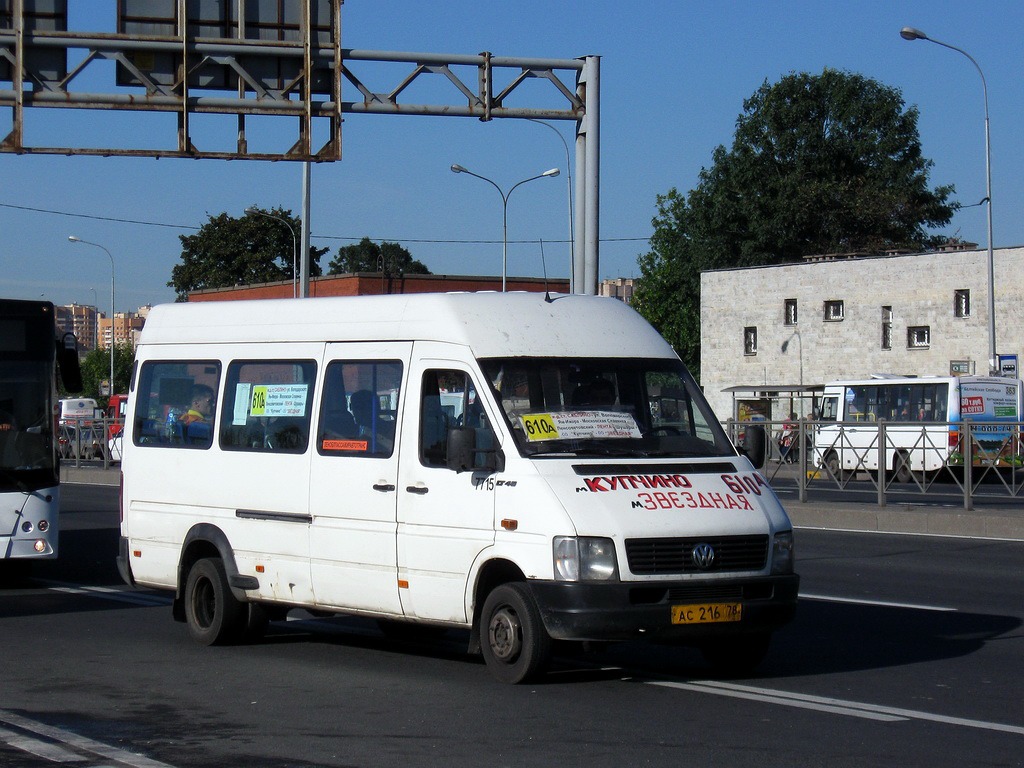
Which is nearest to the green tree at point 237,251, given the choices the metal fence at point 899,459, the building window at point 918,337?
the building window at point 918,337

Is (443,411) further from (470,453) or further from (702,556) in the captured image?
(702,556)

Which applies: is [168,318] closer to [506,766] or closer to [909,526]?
[506,766]

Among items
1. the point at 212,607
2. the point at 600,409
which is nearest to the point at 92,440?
the point at 212,607

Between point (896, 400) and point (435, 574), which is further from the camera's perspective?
point (896, 400)

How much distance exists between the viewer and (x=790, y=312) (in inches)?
2286

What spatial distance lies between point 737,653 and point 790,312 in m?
50.1

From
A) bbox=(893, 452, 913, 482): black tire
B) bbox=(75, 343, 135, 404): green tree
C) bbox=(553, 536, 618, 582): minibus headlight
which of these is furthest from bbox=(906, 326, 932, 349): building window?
bbox=(75, 343, 135, 404): green tree

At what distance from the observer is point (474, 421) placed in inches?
354

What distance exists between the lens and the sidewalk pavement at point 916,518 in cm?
1942

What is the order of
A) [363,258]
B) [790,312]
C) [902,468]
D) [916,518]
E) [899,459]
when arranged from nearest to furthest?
1. [916,518]
2. [902,468]
3. [899,459]
4. [790,312]
5. [363,258]

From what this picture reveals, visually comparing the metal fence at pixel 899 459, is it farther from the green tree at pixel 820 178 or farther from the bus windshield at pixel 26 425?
the green tree at pixel 820 178

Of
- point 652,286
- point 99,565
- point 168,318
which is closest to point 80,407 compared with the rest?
point 652,286

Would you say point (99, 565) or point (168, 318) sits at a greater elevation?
point (168, 318)

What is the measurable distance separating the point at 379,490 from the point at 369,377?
31.0 inches
